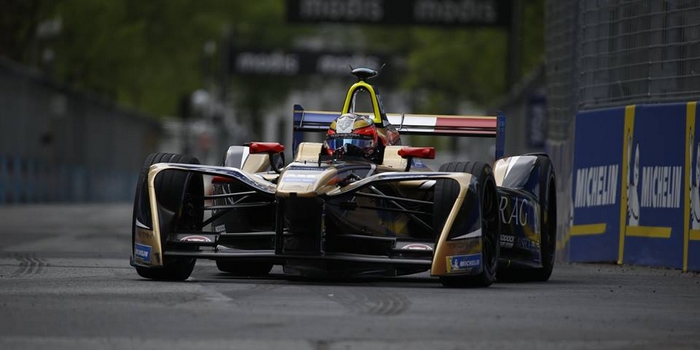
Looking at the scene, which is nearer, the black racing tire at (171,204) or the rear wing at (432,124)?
the black racing tire at (171,204)

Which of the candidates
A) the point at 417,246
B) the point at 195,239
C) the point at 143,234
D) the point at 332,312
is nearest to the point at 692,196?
the point at 417,246

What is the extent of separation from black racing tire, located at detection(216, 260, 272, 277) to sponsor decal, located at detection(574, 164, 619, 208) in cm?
417

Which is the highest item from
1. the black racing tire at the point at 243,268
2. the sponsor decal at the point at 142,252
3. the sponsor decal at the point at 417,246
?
the sponsor decal at the point at 417,246

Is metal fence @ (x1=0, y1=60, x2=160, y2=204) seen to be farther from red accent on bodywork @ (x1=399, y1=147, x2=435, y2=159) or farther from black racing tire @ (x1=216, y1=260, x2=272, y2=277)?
red accent on bodywork @ (x1=399, y1=147, x2=435, y2=159)

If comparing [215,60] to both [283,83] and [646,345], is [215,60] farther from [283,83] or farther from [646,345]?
[646,345]

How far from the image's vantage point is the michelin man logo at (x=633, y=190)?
15812mm

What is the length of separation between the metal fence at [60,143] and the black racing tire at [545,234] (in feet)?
74.0

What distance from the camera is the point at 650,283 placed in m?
13.2

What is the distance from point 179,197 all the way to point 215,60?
67302 millimetres

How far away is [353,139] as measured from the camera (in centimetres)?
1322

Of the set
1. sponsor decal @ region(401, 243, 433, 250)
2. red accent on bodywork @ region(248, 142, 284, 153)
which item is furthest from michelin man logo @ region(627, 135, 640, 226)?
sponsor decal @ region(401, 243, 433, 250)

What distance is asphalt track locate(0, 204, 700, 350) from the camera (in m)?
8.23

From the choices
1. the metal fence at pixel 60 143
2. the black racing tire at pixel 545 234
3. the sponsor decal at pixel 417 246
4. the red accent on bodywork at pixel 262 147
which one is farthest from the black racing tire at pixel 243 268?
the metal fence at pixel 60 143

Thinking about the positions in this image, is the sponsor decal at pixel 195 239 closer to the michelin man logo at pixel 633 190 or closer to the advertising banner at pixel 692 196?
the advertising banner at pixel 692 196
